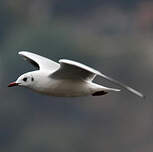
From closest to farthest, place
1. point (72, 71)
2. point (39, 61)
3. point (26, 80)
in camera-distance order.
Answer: point (72, 71) < point (26, 80) < point (39, 61)

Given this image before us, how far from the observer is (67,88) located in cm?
1862

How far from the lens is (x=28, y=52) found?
22.8 meters

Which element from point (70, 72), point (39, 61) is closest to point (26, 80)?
point (70, 72)

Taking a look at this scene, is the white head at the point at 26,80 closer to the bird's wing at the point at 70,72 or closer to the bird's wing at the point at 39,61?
the bird's wing at the point at 70,72

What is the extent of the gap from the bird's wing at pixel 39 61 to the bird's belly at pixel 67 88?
2353mm

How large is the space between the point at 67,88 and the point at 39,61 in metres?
3.43

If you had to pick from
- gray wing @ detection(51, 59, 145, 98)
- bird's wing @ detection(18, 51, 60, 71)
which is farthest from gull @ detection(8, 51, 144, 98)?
bird's wing @ detection(18, 51, 60, 71)

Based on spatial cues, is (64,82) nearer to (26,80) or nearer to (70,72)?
(70,72)

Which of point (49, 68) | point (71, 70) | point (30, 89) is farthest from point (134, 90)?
point (49, 68)

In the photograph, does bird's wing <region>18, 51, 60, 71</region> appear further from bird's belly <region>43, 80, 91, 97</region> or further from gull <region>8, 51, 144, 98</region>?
bird's belly <region>43, 80, 91, 97</region>

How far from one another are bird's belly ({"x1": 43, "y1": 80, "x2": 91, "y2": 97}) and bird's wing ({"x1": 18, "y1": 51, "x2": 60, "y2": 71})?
7.72 feet

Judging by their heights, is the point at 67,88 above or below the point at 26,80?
above

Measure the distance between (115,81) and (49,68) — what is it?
5699 mm

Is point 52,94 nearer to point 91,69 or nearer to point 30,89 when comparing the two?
point 30,89
